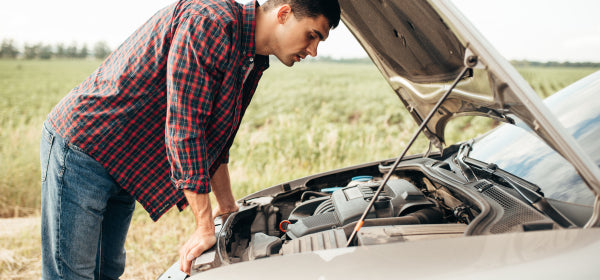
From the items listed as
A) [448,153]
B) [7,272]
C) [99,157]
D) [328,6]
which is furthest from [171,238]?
[328,6]

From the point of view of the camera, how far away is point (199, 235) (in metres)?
1.54

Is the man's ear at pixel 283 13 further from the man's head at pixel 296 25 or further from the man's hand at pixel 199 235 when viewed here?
the man's hand at pixel 199 235

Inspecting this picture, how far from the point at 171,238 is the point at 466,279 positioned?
286cm

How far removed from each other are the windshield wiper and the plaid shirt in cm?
111

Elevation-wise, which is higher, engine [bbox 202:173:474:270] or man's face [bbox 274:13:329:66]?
man's face [bbox 274:13:329:66]

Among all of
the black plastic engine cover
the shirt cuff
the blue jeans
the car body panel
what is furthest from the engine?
the blue jeans

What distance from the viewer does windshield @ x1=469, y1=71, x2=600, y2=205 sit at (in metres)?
1.47

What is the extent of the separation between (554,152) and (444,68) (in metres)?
0.53

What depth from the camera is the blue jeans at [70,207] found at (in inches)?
66.4

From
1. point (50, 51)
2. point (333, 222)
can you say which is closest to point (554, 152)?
point (333, 222)

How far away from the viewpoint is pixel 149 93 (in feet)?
5.46

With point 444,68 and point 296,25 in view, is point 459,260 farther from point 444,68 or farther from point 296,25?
point 296,25

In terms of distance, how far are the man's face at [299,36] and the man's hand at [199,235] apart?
650mm

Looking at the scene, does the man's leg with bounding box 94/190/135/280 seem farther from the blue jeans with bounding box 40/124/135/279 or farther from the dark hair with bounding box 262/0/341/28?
the dark hair with bounding box 262/0/341/28
